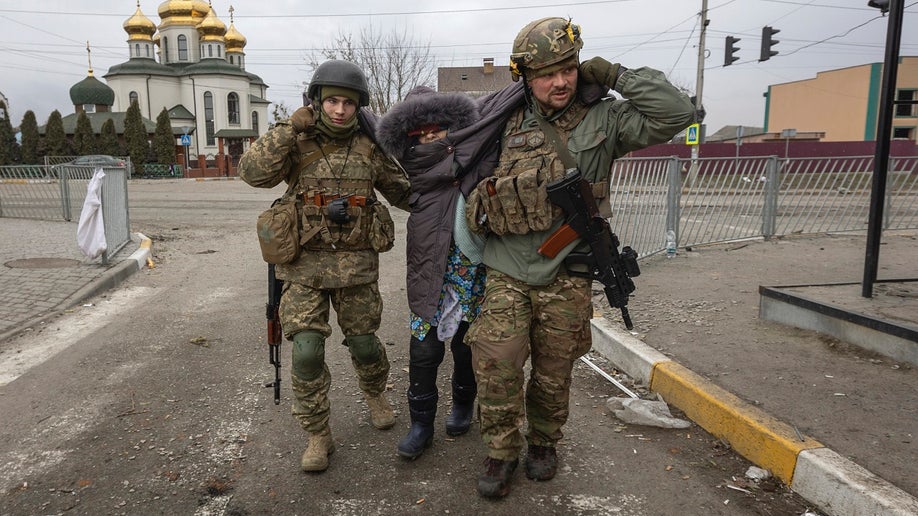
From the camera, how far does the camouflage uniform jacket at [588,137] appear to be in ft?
8.54

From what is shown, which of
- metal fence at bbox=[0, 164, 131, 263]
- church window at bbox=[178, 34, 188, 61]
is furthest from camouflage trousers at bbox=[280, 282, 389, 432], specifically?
church window at bbox=[178, 34, 188, 61]

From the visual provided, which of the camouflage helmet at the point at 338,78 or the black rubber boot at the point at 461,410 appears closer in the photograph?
the camouflage helmet at the point at 338,78

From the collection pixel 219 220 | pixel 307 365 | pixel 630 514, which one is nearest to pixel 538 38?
pixel 307 365

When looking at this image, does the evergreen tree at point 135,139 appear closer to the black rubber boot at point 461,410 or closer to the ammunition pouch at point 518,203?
the black rubber boot at point 461,410

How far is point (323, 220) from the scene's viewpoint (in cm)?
304

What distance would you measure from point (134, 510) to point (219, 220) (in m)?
12.4

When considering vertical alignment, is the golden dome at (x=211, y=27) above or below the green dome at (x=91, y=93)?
above

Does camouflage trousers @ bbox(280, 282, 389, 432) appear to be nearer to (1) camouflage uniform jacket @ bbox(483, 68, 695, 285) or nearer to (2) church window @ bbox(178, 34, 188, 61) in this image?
(1) camouflage uniform jacket @ bbox(483, 68, 695, 285)

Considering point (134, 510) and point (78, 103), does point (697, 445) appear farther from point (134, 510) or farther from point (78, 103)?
point (78, 103)

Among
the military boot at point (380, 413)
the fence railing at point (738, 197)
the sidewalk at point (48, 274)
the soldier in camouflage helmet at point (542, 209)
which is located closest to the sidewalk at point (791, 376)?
the soldier in camouflage helmet at point (542, 209)

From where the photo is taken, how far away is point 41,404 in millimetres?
3836

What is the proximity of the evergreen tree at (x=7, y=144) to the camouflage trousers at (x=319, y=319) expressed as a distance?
48062 mm

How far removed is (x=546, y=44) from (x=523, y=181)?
57 centimetres

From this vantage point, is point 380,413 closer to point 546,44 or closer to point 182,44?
point 546,44
